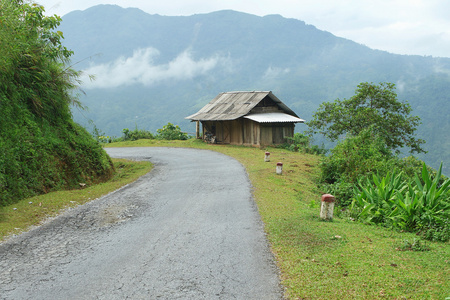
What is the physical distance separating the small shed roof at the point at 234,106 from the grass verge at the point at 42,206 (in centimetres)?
1893

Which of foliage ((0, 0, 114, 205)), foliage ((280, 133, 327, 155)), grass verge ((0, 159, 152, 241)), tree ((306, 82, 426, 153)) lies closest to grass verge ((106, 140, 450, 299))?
grass verge ((0, 159, 152, 241))

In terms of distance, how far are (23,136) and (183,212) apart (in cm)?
602

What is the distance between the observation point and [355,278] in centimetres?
525

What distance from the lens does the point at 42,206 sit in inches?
388

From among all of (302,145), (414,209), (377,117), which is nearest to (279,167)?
(414,209)

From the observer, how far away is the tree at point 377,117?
26547mm

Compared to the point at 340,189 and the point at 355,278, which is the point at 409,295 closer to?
the point at 355,278

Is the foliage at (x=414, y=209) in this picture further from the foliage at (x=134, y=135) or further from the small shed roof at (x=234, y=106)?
the foliage at (x=134, y=135)

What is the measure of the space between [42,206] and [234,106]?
26086 mm

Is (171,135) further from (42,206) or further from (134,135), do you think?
(42,206)

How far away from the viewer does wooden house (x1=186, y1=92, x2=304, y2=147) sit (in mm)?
31719

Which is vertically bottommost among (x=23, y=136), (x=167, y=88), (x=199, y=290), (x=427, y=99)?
(x=199, y=290)

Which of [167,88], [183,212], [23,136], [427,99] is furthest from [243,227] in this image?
[167,88]

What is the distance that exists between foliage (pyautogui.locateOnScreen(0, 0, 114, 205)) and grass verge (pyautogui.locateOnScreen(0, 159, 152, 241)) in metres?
0.53
